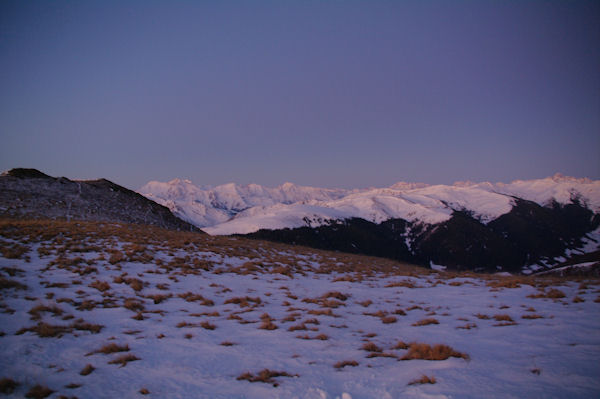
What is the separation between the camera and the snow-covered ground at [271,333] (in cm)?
570

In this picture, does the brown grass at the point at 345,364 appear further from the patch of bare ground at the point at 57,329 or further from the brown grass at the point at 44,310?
the brown grass at the point at 44,310

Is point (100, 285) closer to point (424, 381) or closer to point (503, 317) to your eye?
point (424, 381)

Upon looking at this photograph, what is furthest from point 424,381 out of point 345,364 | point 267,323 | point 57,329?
point 57,329

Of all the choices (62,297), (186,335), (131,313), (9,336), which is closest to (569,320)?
(186,335)

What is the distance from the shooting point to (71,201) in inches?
1661

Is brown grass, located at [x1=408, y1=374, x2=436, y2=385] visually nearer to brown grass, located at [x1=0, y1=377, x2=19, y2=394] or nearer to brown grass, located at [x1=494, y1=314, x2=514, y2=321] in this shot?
brown grass, located at [x1=494, y1=314, x2=514, y2=321]

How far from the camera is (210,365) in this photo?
6965 mm

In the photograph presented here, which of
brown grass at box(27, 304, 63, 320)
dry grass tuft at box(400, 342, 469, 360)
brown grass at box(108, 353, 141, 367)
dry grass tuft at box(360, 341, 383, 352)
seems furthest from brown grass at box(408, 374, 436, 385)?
brown grass at box(27, 304, 63, 320)

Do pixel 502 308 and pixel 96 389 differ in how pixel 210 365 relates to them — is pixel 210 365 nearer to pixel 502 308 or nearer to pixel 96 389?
pixel 96 389

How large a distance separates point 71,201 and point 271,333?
155 ft

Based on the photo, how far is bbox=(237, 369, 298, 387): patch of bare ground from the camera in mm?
6066

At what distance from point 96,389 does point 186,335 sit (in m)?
3.20

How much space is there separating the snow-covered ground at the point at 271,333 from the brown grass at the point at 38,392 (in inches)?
7.5

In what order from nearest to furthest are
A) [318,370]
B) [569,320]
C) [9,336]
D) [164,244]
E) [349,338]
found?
[318,370]
[9,336]
[349,338]
[569,320]
[164,244]
